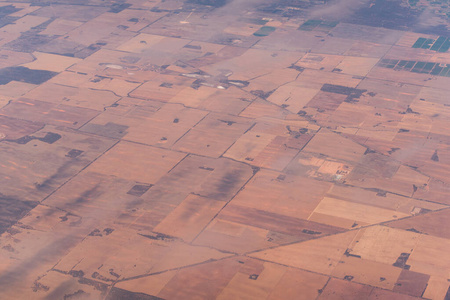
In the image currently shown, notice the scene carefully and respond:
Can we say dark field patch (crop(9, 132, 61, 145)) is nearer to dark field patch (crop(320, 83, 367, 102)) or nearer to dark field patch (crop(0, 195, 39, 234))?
dark field patch (crop(0, 195, 39, 234))

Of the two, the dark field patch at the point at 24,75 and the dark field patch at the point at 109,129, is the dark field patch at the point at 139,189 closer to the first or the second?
the dark field patch at the point at 109,129

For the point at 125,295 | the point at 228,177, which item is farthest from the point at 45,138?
the point at 125,295

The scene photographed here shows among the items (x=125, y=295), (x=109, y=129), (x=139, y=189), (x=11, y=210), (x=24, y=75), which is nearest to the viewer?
(x=125, y=295)

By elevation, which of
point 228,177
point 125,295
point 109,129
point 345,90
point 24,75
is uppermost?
point 24,75

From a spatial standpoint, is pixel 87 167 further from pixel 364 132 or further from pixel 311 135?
pixel 364 132

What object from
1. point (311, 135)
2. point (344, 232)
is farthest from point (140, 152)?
point (344, 232)

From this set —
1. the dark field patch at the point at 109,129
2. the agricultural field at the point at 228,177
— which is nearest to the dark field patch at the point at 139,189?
the agricultural field at the point at 228,177

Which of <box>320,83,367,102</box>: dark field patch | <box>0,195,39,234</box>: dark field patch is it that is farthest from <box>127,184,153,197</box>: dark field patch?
<box>320,83,367,102</box>: dark field patch

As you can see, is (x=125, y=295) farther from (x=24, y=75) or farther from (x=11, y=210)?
(x=24, y=75)
